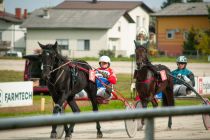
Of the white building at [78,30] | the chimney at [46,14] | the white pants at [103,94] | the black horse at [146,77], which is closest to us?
the white pants at [103,94]

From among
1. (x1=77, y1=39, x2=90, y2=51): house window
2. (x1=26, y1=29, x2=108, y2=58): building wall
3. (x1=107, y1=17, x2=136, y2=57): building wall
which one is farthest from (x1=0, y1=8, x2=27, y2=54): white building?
(x1=107, y1=17, x2=136, y2=57): building wall

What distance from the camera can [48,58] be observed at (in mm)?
12445

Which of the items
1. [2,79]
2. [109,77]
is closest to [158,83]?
[109,77]

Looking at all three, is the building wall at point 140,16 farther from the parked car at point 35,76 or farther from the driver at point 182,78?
the driver at point 182,78

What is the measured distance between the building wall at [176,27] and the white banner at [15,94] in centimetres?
6909

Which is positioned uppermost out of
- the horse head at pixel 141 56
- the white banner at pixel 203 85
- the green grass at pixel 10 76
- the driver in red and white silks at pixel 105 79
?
the horse head at pixel 141 56

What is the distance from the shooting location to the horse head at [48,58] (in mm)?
12323

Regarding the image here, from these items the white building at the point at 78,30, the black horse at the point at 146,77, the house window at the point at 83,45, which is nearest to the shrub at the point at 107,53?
the white building at the point at 78,30

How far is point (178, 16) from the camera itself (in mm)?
89625

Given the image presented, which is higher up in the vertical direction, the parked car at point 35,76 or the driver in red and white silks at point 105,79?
the driver in red and white silks at point 105,79

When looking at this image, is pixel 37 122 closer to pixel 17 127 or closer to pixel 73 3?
pixel 17 127

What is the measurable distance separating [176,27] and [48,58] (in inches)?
3102

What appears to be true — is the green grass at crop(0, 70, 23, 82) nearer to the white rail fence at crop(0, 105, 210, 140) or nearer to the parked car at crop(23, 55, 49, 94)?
the parked car at crop(23, 55, 49, 94)

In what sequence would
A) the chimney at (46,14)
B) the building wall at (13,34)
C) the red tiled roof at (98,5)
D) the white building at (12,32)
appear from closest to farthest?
the chimney at (46,14) < the white building at (12,32) < the building wall at (13,34) < the red tiled roof at (98,5)
